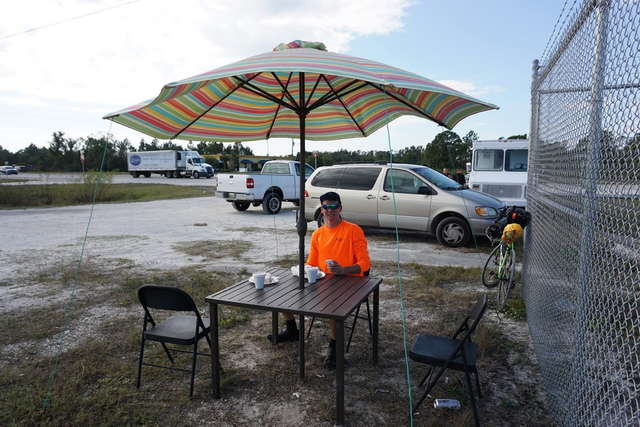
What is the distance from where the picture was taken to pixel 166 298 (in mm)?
2953

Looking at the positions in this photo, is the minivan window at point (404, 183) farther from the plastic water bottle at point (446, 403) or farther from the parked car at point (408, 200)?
the plastic water bottle at point (446, 403)

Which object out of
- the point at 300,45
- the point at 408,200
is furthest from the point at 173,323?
→ the point at 408,200

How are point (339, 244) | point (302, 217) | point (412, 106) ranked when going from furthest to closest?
1. point (412, 106)
2. point (339, 244)
3. point (302, 217)

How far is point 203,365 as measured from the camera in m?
3.54

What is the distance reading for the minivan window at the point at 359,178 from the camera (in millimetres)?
9086

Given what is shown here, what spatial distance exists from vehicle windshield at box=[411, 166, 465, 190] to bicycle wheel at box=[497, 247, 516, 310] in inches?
143

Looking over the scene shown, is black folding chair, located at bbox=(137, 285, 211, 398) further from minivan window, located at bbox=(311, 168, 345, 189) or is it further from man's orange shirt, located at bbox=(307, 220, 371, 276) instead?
minivan window, located at bbox=(311, 168, 345, 189)

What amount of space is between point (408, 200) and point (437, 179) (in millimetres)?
826

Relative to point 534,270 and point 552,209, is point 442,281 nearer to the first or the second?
point 534,270

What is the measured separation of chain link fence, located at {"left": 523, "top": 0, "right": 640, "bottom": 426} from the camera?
1.53 metres

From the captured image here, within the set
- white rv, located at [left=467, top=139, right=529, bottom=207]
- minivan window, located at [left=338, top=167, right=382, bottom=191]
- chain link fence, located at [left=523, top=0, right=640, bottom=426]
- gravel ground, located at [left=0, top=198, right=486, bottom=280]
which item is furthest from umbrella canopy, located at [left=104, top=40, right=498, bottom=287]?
white rv, located at [left=467, top=139, right=529, bottom=207]

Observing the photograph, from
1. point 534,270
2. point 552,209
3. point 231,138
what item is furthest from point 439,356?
point 231,138

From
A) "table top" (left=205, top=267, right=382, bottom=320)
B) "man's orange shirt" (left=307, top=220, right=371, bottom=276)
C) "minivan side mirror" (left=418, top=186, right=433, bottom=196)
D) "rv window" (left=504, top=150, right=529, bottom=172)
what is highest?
"rv window" (left=504, top=150, right=529, bottom=172)

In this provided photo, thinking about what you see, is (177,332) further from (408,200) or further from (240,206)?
(240,206)
